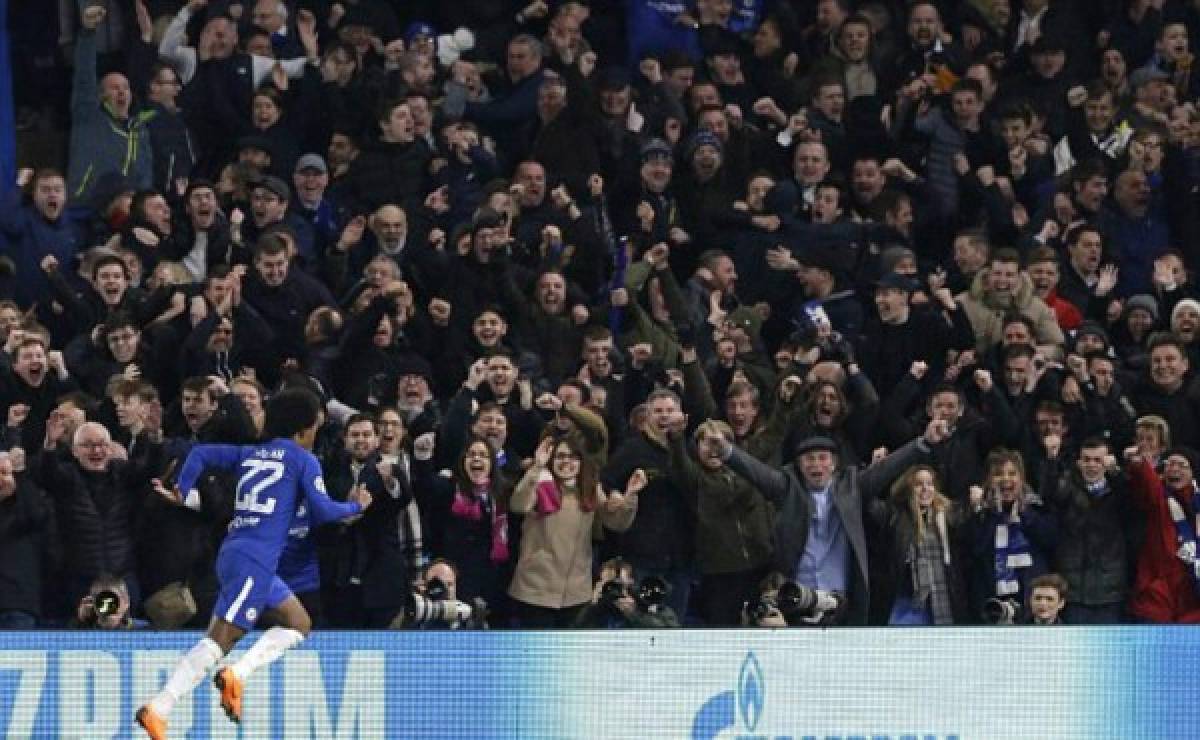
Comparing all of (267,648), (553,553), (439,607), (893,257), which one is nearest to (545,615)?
(553,553)

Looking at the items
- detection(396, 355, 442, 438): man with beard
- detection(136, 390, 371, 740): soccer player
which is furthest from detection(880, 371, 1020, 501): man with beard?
detection(136, 390, 371, 740): soccer player

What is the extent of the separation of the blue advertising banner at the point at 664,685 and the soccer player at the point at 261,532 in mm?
351

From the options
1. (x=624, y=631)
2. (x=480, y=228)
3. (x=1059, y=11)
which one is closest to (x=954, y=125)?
(x=1059, y=11)

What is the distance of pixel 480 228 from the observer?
20.7 meters

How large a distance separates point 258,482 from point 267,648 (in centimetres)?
79

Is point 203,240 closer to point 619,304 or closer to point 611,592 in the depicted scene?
point 619,304

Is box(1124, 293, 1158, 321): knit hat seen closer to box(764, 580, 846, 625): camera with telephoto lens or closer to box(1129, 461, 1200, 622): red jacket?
box(1129, 461, 1200, 622): red jacket

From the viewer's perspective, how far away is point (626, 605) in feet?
59.7

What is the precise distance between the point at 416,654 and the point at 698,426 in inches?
128

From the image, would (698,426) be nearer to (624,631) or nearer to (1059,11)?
(624,631)

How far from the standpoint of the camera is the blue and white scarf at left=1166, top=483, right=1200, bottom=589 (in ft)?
63.0

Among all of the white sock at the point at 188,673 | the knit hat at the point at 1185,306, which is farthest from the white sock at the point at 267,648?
the knit hat at the point at 1185,306

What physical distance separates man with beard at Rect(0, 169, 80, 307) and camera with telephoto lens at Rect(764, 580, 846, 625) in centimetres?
510

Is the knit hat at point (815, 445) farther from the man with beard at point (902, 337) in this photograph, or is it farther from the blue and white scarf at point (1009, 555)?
the man with beard at point (902, 337)
